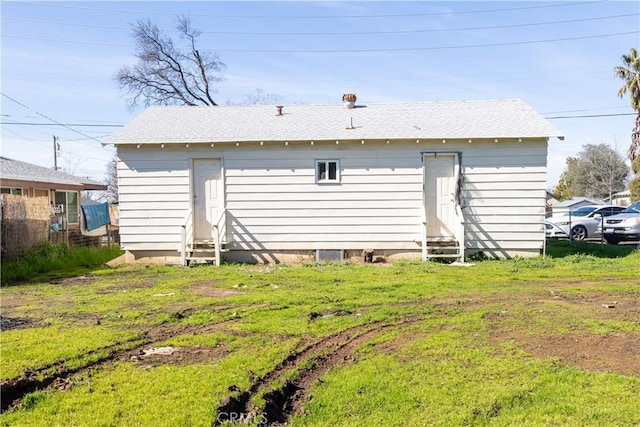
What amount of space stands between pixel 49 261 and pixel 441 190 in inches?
396

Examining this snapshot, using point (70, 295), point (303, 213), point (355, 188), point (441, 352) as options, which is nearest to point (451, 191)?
point (355, 188)

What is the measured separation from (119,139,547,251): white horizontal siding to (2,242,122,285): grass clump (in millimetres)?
1587

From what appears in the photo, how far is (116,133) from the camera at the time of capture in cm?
1295

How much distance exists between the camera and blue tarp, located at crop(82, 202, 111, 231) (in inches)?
717

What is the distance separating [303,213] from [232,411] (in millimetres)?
9171

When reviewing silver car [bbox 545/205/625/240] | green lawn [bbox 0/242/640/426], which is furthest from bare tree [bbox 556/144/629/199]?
green lawn [bbox 0/242/640/426]

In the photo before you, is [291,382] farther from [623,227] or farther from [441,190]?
[623,227]

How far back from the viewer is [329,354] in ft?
16.1

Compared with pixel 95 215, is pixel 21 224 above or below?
below

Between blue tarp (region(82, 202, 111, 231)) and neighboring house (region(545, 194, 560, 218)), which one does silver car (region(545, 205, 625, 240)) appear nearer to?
neighboring house (region(545, 194, 560, 218))

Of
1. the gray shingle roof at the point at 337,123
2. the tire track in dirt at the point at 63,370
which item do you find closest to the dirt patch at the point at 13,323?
the tire track in dirt at the point at 63,370

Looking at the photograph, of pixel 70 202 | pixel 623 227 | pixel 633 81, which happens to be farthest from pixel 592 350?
pixel 633 81

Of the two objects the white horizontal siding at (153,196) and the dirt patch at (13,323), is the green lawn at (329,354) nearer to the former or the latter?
the dirt patch at (13,323)

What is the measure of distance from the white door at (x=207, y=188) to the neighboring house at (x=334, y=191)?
26mm
